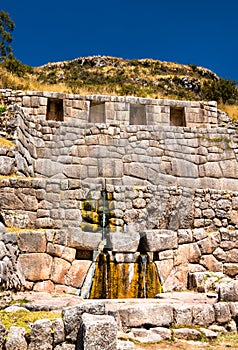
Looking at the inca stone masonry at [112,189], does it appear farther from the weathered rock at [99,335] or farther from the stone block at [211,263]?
the weathered rock at [99,335]

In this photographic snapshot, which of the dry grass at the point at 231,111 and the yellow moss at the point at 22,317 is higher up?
the dry grass at the point at 231,111

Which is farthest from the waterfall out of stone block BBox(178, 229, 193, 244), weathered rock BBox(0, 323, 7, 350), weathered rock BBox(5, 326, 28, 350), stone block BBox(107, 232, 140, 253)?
weathered rock BBox(0, 323, 7, 350)

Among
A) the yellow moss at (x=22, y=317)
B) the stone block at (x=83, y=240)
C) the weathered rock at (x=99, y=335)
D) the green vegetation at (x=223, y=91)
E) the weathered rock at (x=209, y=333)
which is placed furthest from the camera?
the green vegetation at (x=223, y=91)

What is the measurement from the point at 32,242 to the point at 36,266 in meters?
0.53

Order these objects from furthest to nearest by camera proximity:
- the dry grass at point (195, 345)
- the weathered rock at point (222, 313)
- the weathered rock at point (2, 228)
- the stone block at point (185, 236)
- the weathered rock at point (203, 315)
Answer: the stone block at point (185, 236)
the weathered rock at point (2, 228)
the weathered rock at point (222, 313)
the weathered rock at point (203, 315)
the dry grass at point (195, 345)

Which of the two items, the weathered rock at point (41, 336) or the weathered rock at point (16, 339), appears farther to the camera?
the weathered rock at point (41, 336)

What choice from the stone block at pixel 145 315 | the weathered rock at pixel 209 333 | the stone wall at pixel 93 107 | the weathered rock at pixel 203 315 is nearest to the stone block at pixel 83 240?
the stone block at pixel 145 315

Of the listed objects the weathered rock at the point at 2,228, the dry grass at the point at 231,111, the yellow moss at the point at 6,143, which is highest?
the dry grass at the point at 231,111

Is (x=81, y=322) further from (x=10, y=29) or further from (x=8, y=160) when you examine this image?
(x=10, y=29)

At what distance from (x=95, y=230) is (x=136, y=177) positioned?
6.73 feet

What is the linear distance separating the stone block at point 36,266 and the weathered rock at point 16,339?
3.69m

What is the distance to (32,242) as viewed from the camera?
9.02 meters

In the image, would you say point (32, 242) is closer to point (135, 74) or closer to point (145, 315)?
point (145, 315)

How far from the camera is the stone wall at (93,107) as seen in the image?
12797 millimetres
